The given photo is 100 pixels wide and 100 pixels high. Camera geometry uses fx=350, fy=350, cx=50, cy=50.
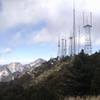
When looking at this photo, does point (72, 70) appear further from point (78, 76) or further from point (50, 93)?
point (50, 93)

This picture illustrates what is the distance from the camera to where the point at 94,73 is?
131 ft

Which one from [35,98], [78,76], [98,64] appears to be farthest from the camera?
[98,64]

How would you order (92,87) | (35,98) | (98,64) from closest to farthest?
(35,98)
(92,87)
(98,64)

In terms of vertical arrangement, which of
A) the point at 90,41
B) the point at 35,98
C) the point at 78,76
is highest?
the point at 90,41

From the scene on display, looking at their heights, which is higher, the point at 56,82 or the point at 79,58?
the point at 79,58

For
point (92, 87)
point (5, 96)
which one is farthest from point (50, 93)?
point (92, 87)

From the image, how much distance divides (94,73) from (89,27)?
91.2 feet

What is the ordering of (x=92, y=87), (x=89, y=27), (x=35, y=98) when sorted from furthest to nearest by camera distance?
1. (x=89, y=27)
2. (x=92, y=87)
3. (x=35, y=98)

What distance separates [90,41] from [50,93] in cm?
4159

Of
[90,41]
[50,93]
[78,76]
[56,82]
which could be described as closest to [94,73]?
[78,76]

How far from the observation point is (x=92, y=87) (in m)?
37.6

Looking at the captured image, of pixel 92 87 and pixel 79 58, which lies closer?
pixel 92 87

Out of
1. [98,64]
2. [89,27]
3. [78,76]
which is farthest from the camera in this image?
[89,27]

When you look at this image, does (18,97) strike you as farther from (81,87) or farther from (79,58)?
(79,58)
